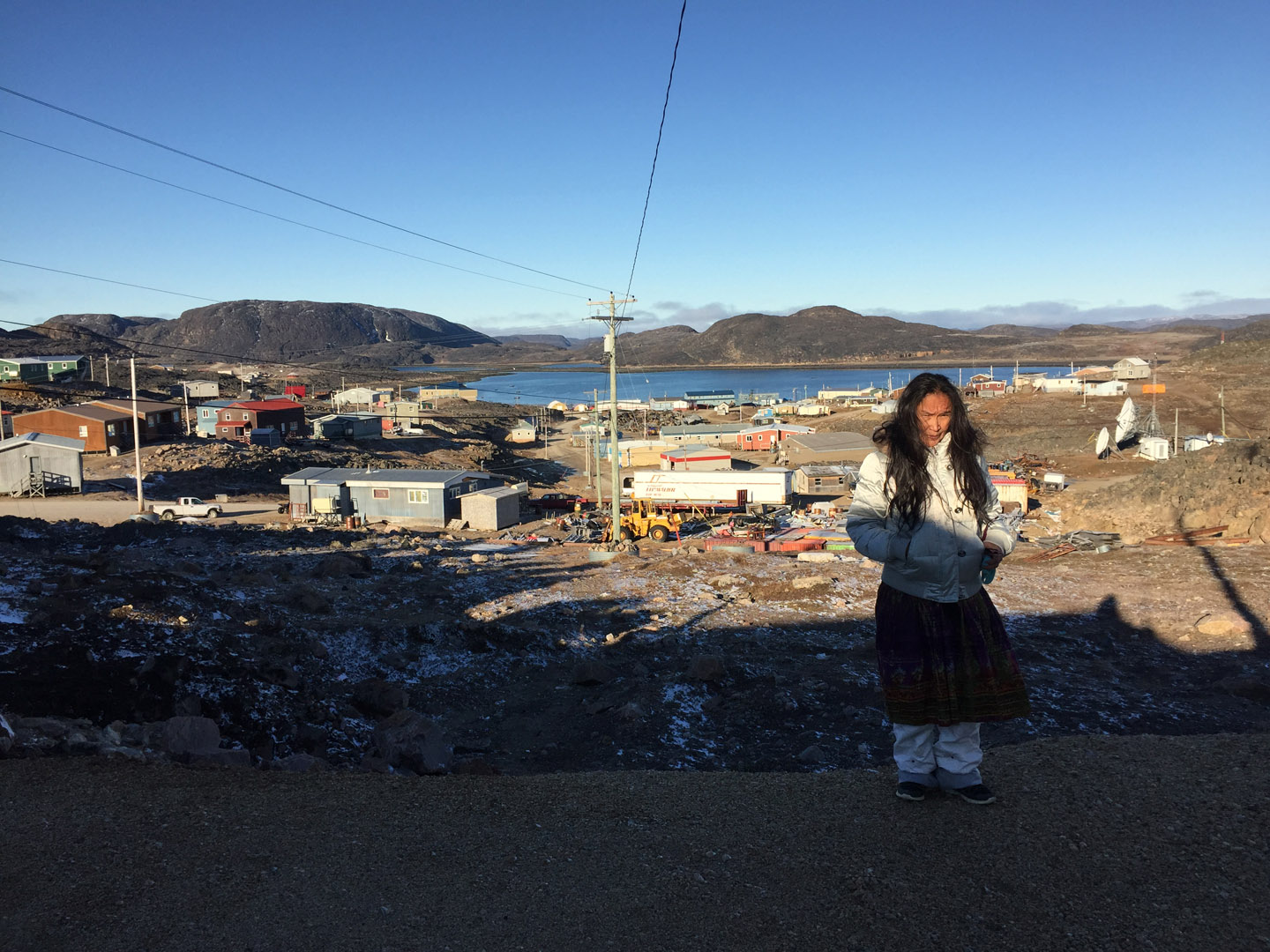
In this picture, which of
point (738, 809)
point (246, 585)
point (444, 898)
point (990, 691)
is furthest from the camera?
point (246, 585)

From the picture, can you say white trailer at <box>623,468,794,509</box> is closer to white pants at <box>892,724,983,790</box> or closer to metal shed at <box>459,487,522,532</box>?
metal shed at <box>459,487,522,532</box>

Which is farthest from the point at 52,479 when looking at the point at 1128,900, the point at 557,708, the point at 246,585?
the point at 1128,900

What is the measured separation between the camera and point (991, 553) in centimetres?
362

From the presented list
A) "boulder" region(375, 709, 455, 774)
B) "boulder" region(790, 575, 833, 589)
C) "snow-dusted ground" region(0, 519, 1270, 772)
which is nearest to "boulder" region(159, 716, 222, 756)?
"boulder" region(375, 709, 455, 774)

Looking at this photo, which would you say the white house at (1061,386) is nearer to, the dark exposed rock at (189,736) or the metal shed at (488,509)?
the metal shed at (488,509)

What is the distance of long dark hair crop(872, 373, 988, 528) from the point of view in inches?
142

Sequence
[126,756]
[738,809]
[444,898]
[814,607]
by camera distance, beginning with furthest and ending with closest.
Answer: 1. [814,607]
2. [126,756]
3. [738,809]
4. [444,898]

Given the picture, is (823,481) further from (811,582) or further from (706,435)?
(706,435)

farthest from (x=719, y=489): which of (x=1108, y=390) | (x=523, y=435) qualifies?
(x=1108, y=390)

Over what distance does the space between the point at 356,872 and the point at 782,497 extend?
30.6 meters

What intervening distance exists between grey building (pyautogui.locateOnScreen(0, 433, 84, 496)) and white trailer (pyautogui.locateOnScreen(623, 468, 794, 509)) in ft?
72.9

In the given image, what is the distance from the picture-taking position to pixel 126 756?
4941 mm

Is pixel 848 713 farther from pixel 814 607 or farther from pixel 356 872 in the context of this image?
pixel 356 872

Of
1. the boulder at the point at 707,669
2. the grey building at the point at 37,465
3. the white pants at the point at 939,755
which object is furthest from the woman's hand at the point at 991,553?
the grey building at the point at 37,465
